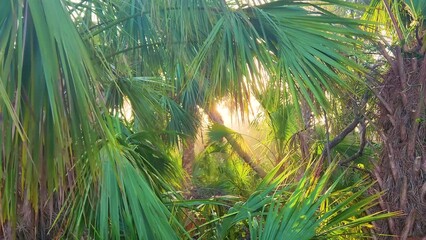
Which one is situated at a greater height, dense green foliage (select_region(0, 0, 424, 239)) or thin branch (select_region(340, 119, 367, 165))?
dense green foliage (select_region(0, 0, 424, 239))

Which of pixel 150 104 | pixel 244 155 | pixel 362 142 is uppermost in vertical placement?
pixel 150 104

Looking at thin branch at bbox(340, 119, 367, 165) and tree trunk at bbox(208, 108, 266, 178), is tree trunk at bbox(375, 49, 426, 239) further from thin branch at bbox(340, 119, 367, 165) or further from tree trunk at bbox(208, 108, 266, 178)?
tree trunk at bbox(208, 108, 266, 178)

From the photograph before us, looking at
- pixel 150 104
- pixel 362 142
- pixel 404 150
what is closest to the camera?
pixel 404 150

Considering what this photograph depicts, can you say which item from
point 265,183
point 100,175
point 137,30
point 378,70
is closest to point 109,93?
point 137,30

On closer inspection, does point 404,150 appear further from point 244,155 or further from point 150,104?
point 244,155

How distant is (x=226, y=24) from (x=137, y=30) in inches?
43.9

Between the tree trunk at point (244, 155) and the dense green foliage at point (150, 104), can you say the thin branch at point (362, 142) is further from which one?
the tree trunk at point (244, 155)

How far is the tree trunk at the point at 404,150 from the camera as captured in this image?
3057 millimetres

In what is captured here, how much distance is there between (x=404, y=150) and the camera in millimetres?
3113

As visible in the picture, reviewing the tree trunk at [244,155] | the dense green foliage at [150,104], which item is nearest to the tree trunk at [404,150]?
the dense green foliage at [150,104]

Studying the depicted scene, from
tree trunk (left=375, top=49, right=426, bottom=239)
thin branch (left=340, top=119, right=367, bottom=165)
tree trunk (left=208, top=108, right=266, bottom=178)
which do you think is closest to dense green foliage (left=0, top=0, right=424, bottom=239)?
thin branch (left=340, top=119, right=367, bottom=165)

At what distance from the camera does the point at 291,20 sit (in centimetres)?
260

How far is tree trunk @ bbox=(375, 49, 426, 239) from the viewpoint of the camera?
3.06 m

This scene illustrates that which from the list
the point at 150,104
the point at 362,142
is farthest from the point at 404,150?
the point at 150,104
